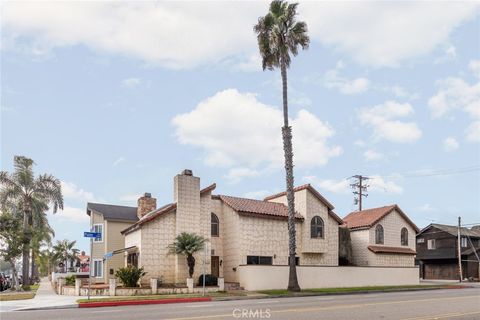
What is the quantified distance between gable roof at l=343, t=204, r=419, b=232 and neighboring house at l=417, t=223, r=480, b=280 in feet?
55.0

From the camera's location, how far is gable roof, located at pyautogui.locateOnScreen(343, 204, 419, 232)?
4538 cm

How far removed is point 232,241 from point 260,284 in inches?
164

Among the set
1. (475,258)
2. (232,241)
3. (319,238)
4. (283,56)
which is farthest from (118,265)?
(475,258)

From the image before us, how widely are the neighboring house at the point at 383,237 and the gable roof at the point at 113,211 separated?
19.1 meters

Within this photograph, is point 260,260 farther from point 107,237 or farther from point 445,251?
point 445,251

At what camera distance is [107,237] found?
1657 inches

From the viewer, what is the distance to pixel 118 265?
41969mm

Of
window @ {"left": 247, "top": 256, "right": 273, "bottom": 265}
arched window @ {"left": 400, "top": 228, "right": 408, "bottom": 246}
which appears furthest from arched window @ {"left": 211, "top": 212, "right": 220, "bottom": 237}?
arched window @ {"left": 400, "top": 228, "right": 408, "bottom": 246}

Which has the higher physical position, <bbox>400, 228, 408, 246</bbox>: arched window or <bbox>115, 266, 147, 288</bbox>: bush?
<bbox>400, 228, 408, 246</bbox>: arched window

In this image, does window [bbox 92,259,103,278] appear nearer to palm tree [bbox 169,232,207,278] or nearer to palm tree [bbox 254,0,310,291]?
palm tree [bbox 169,232,207,278]

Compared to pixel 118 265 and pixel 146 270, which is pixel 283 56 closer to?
pixel 146 270

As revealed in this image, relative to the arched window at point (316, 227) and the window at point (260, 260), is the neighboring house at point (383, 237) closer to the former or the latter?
the arched window at point (316, 227)

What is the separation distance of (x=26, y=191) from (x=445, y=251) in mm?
47292

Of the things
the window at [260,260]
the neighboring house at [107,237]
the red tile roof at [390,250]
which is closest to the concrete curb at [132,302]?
the window at [260,260]
